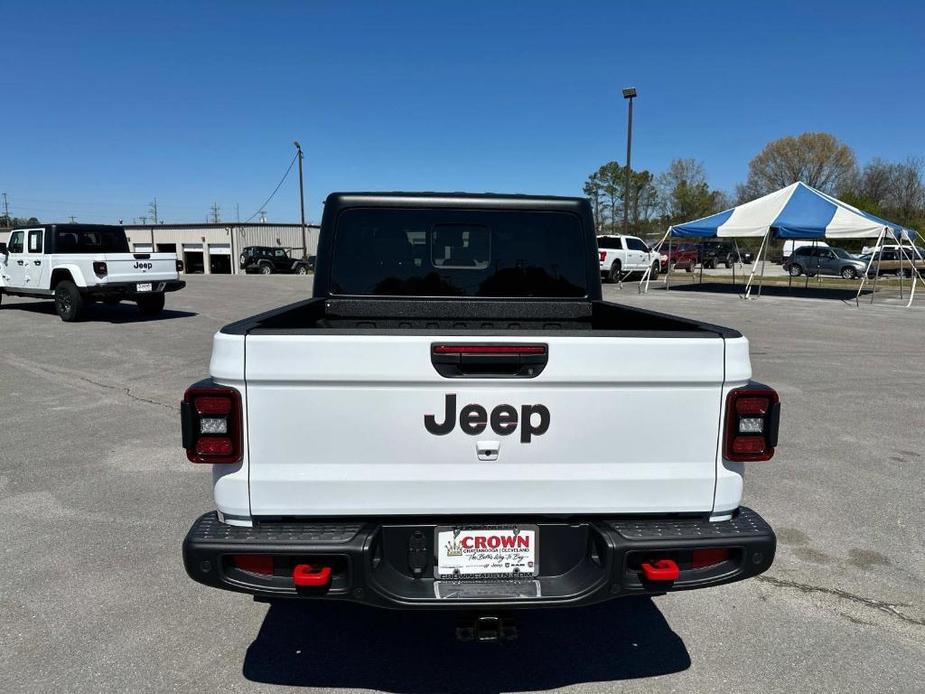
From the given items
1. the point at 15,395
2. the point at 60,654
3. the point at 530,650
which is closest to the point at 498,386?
the point at 530,650

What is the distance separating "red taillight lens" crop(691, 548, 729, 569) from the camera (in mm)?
2342

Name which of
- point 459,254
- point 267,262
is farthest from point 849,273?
point 459,254

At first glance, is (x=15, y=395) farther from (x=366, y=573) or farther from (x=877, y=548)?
(x=877, y=548)

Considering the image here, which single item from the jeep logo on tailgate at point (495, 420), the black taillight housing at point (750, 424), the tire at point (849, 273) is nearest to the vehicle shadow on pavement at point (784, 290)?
the tire at point (849, 273)

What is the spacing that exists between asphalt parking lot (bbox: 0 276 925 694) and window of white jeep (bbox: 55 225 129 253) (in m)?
9.02

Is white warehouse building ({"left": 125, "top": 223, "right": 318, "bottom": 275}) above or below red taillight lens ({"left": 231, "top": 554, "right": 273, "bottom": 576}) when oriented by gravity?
above

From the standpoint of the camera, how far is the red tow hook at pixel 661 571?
7.36 ft

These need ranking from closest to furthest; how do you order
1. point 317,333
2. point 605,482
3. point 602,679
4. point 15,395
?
1. point 317,333
2. point 605,482
3. point 602,679
4. point 15,395

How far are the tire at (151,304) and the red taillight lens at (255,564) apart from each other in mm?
13430

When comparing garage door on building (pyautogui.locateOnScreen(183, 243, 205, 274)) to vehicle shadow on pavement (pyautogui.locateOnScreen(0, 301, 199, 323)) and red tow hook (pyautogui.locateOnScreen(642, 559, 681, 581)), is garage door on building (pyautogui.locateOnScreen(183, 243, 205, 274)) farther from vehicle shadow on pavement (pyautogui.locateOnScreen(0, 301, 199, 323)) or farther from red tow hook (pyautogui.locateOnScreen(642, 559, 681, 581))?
red tow hook (pyautogui.locateOnScreen(642, 559, 681, 581))

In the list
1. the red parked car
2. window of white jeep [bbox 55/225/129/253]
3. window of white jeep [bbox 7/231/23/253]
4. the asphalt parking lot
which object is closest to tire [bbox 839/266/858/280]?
the red parked car

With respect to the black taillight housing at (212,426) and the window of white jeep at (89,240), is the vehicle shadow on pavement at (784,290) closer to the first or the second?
the window of white jeep at (89,240)

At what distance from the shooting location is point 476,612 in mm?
2299

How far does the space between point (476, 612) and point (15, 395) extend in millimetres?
7382
